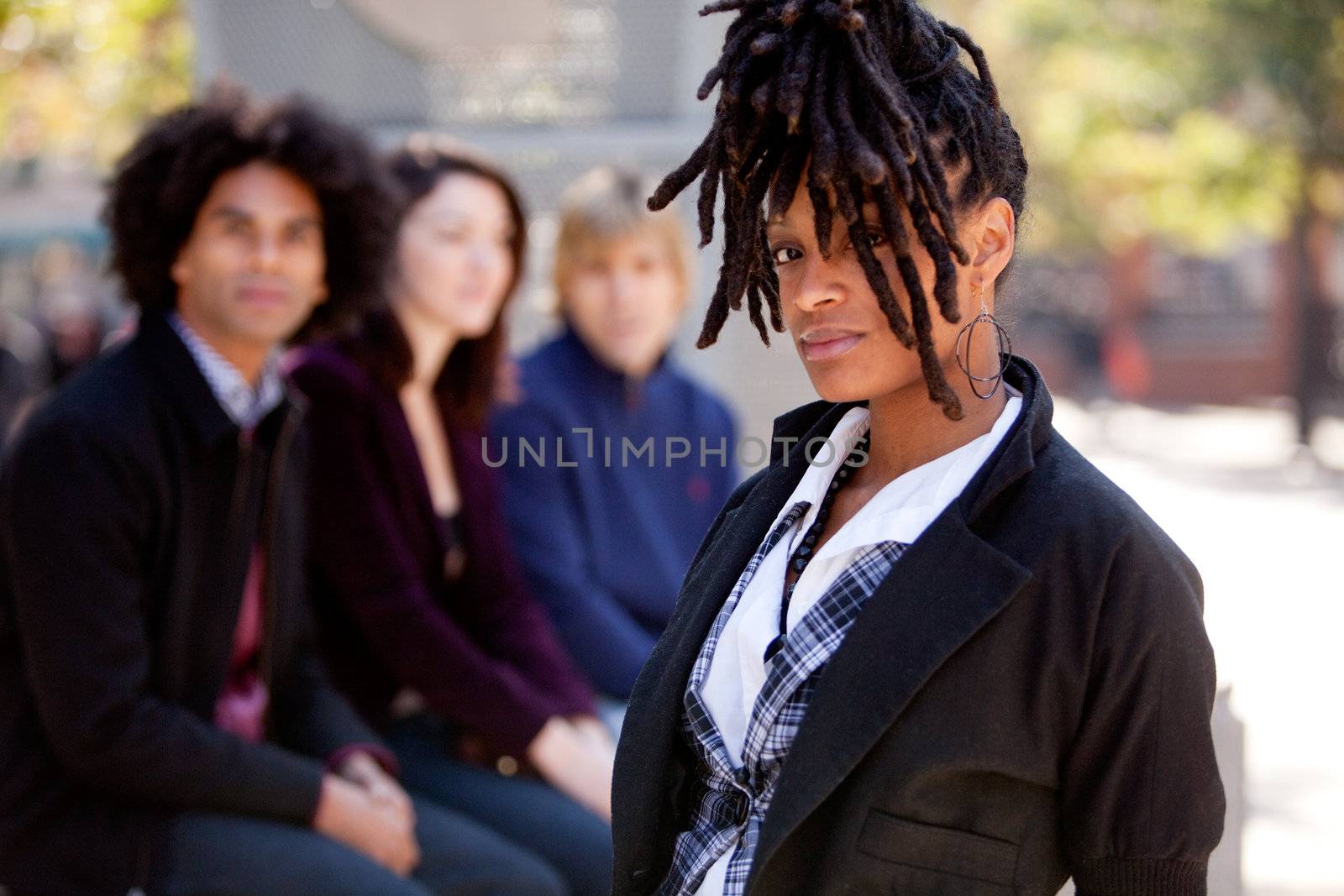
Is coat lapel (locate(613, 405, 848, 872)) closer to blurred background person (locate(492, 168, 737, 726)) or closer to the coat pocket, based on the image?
the coat pocket

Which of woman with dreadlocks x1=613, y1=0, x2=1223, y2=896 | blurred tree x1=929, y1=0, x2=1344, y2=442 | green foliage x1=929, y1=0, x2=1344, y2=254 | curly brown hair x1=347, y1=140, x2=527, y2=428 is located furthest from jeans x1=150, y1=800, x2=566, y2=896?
blurred tree x1=929, y1=0, x2=1344, y2=442

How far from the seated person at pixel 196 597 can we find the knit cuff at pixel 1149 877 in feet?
5.84

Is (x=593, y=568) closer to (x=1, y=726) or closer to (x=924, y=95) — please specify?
(x=1, y=726)

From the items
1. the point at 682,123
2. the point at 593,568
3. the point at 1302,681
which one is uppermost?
the point at 682,123

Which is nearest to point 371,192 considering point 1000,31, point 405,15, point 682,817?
point 405,15

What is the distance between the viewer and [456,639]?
3234mm

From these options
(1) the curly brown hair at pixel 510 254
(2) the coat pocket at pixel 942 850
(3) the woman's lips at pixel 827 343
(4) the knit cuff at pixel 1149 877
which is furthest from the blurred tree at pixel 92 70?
(4) the knit cuff at pixel 1149 877

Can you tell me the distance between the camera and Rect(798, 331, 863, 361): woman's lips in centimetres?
153

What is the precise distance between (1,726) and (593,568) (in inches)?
56.3

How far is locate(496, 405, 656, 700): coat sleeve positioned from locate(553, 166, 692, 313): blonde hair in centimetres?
43

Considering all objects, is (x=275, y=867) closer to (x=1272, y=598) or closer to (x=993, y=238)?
(x=993, y=238)

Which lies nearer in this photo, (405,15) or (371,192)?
(371,192)

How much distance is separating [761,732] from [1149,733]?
1.34 ft

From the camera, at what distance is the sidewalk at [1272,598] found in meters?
4.48
